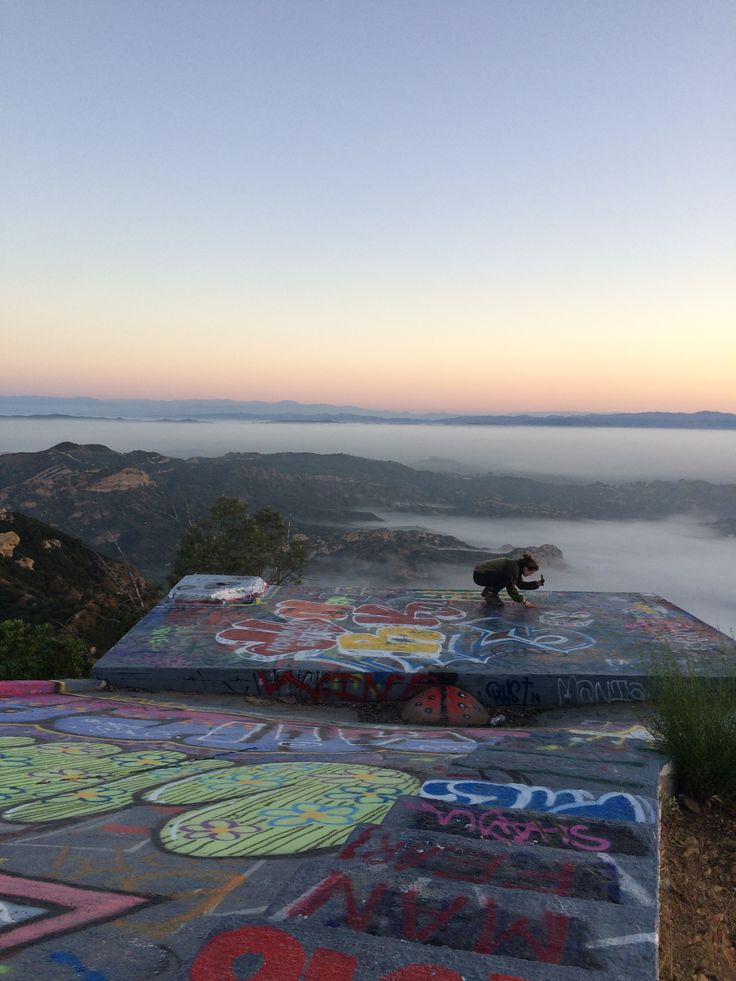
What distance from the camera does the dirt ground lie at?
10.7ft

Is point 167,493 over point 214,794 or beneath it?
beneath

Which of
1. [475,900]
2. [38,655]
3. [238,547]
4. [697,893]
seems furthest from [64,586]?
[475,900]

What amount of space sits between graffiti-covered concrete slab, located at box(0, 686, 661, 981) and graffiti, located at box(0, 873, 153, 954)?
0.01m

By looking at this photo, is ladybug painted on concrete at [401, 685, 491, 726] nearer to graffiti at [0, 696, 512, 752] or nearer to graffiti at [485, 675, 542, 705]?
graffiti at [485, 675, 542, 705]

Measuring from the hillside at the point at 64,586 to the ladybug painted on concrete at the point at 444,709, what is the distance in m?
22.3

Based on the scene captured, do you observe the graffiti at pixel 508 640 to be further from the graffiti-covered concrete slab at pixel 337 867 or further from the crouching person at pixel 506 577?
the graffiti-covered concrete slab at pixel 337 867

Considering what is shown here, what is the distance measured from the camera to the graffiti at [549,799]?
4148mm

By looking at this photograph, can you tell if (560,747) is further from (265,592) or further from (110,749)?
(265,592)

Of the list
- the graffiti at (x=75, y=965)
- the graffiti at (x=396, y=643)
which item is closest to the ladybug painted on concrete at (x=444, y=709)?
the graffiti at (x=396, y=643)

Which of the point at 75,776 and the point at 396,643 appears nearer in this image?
the point at 75,776

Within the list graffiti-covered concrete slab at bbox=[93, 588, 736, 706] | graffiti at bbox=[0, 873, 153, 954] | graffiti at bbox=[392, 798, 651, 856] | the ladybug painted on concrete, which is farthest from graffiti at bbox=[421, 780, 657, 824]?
graffiti-covered concrete slab at bbox=[93, 588, 736, 706]

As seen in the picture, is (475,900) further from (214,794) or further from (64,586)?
(64,586)

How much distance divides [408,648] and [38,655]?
41.4 ft

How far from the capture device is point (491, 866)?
3.28 m
